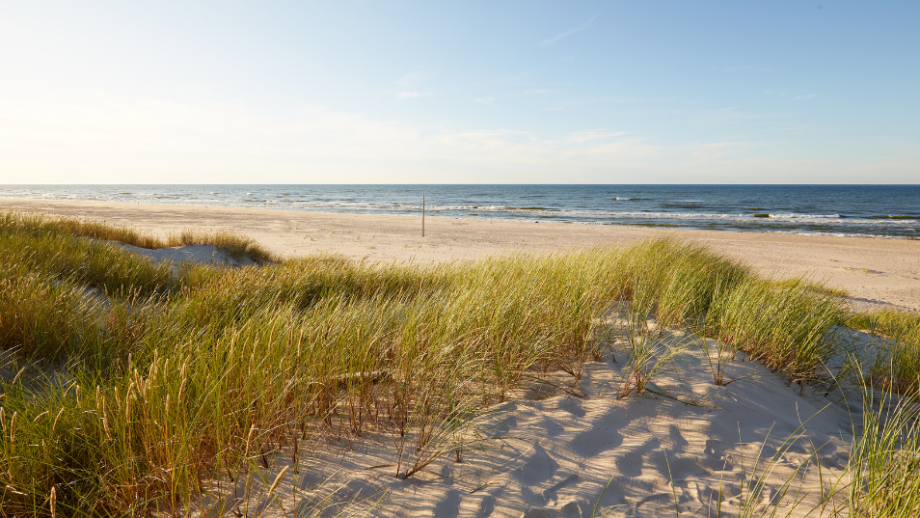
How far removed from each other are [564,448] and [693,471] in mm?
664

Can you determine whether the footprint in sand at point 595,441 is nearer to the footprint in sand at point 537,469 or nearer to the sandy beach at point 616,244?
the footprint in sand at point 537,469

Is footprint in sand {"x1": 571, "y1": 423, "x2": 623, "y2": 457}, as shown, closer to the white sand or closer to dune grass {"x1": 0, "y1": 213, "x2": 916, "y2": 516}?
the white sand

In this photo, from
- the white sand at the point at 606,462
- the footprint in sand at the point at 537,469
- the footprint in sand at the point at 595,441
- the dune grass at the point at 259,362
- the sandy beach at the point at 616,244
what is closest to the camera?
the dune grass at the point at 259,362

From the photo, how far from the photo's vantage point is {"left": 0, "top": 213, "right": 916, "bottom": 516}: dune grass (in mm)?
1694

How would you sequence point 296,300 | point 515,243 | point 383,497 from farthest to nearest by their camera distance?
point 515,243 → point 296,300 → point 383,497

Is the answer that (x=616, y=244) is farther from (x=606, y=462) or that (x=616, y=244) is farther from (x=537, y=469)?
(x=537, y=469)

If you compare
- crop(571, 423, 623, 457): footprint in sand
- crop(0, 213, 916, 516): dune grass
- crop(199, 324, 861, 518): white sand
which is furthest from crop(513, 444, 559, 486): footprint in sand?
crop(0, 213, 916, 516): dune grass

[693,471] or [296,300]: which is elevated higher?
[296,300]

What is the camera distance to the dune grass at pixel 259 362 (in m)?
1.69

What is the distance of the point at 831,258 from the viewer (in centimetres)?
1584

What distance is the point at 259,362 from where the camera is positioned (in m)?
2.26

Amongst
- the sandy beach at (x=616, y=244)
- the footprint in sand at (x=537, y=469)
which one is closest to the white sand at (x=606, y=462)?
the footprint in sand at (x=537, y=469)

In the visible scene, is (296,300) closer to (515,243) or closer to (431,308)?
(431,308)

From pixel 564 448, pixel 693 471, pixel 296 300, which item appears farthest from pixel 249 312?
pixel 693 471
